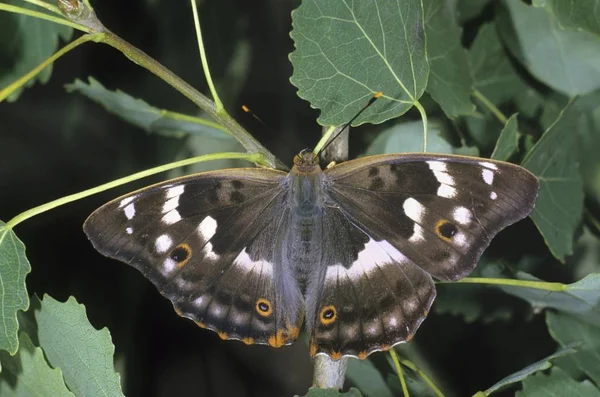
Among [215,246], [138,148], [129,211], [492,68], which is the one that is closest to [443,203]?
[215,246]

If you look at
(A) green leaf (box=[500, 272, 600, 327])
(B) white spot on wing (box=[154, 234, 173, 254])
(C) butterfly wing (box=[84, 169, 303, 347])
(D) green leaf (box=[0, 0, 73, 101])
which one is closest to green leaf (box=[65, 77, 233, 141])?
(D) green leaf (box=[0, 0, 73, 101])

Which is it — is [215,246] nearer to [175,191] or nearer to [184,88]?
[175,191]

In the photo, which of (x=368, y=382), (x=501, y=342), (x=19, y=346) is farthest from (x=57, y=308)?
(x=501, y=342)

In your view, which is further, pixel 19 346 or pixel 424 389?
pixel 424 389

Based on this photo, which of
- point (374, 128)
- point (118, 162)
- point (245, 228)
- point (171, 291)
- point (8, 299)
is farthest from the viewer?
point (118, 162)

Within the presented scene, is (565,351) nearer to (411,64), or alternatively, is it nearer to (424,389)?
(424,389)

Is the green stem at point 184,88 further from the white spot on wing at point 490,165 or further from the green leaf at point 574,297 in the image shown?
the green leaf at point 574,297

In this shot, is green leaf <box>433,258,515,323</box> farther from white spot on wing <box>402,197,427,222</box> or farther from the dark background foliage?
white spot on wing <box>402,197,427,222</box>
